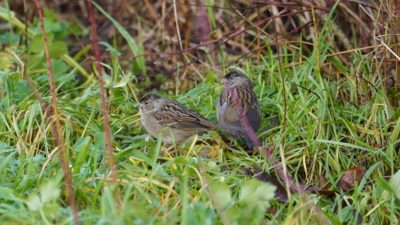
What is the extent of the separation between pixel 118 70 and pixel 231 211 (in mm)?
2730

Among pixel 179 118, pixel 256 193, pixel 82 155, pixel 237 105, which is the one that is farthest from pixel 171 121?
pixel 256 193

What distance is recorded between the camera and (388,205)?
14.3 ft

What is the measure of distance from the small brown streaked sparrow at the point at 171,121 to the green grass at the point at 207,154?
0.10 m

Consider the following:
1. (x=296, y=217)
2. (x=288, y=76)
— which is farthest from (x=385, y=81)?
(x=296, y=217)

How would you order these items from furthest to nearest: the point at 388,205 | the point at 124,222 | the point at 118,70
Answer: the point at 118,70
the point at 388,205
the point at 124,222

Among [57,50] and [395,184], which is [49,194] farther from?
[57,50]

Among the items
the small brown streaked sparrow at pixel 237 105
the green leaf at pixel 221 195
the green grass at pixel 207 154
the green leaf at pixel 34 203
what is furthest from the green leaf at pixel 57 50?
the green leaf at pixel 221 195

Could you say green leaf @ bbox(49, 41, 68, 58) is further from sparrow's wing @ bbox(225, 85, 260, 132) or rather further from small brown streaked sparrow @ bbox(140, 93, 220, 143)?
sparrow's wing @ bbox(225, 85, 260, 132)

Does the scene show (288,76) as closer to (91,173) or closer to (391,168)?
(391,168)

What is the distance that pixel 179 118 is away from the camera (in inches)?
221

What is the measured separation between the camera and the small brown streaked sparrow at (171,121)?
549 centimetres

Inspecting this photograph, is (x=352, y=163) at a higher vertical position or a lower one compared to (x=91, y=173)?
lower

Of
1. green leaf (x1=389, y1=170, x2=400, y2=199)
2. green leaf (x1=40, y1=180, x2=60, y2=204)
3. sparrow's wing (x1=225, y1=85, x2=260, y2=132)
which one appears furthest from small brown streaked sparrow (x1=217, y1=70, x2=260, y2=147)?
green leaf (x1=40, y1=180, x2=60, y2=204)

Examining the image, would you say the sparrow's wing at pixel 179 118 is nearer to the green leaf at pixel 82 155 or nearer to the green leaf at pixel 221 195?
the green leaf at pixel 82 155
